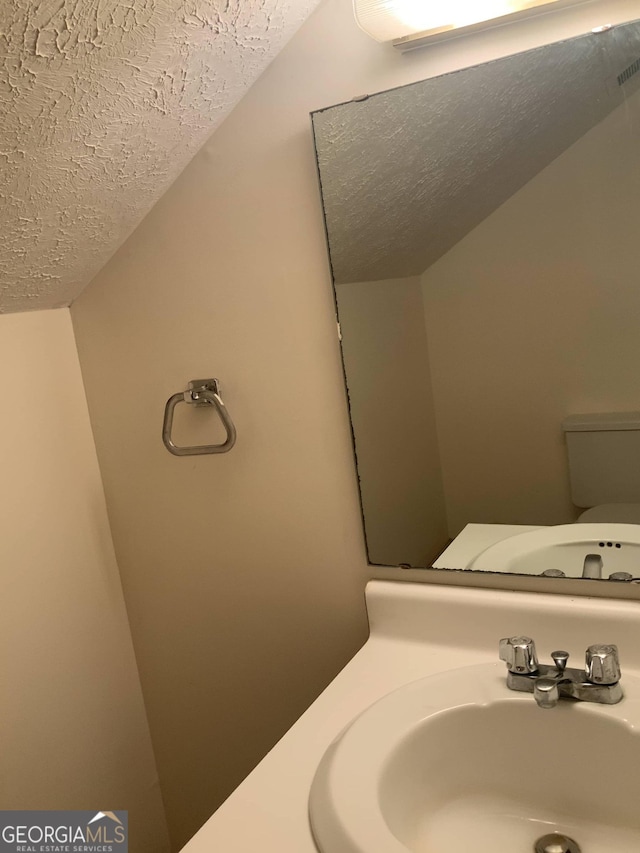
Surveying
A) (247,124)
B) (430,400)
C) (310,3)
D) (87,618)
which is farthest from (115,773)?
(310,3)

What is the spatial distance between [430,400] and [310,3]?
2.03 feet

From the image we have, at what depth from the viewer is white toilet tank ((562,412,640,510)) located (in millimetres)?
1067

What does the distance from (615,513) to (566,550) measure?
0.09 metres

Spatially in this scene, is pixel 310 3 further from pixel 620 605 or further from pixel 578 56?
pixel 620 605

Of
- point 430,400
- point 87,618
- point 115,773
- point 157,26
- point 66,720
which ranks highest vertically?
point 157,26

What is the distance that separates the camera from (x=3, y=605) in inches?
51.3

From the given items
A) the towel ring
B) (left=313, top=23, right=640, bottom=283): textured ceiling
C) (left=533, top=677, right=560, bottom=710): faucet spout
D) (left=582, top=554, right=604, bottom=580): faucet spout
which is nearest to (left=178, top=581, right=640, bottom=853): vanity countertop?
(left=582, top=554, right=604, bottom=580): faucet spout

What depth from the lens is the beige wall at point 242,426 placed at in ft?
3.94

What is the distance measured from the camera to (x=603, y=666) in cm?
94

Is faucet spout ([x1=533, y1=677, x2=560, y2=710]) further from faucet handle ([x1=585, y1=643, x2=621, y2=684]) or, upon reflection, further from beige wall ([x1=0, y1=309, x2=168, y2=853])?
beige wall ([x1=0, y1=309, x2=168, y2=853])

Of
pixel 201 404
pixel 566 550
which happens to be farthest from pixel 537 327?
pixel 201 404

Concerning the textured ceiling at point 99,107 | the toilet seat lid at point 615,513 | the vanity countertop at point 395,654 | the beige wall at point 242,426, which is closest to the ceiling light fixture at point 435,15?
the beige wall at point 242,426

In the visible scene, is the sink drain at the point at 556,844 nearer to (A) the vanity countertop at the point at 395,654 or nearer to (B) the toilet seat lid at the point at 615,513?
(A) the vanity countertop at the point at 395,654

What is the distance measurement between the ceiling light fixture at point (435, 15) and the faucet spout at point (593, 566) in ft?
2.48
